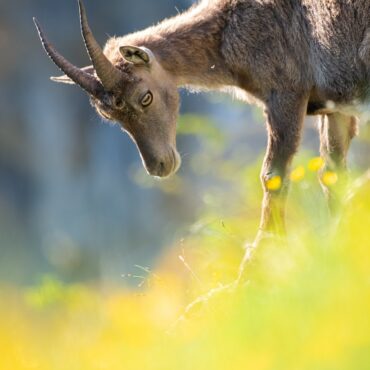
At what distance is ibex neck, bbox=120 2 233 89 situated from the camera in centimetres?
638

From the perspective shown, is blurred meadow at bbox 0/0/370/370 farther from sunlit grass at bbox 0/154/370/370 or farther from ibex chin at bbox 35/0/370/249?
ibex chin at bbox 35/0/370/249

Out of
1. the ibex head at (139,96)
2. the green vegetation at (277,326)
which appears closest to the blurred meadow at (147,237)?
the green vegetation at (277,326)

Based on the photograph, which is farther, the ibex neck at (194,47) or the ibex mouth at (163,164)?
the ibex neck at (194,47)

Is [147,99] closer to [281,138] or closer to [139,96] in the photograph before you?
[139,96]

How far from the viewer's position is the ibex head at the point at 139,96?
6105 mm

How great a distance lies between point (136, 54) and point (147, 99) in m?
0.33

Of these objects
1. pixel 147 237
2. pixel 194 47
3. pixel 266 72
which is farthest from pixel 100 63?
pixel 147 237

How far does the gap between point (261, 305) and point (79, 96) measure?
16319 millimetres

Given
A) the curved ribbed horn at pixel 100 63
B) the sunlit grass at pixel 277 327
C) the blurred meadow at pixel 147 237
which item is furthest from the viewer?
the curved ribbed horn at pixel 100 63

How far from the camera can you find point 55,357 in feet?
9.92

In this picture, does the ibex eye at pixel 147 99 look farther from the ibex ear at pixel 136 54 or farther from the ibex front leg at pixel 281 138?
the ibex front leg at pixel 281 138

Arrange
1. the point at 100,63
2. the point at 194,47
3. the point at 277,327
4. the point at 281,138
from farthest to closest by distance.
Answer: the point at 194,47 → the point at 281,138 → the point at 100,63 → the point at 277,327

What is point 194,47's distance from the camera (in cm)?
642

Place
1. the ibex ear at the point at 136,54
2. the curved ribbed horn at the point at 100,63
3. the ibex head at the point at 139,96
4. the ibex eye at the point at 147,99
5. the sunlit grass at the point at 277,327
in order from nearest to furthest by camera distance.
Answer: the sunlit grass at the point at 277,327 < the curved ribbed horn at the point at 100,63 < the ibex ear at the point at 136,54 < the ibex head at the point at 139,96 < the ibex eye at the point at 147,99
